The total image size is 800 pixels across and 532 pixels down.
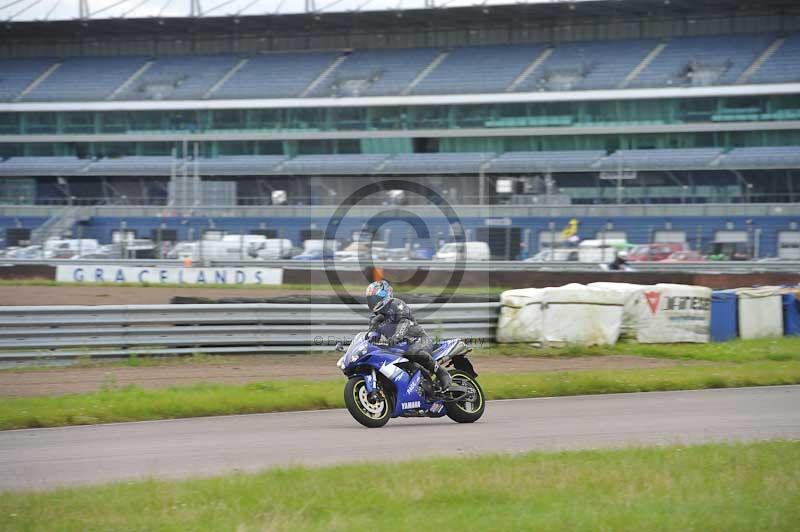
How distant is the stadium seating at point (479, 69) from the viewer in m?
55.2

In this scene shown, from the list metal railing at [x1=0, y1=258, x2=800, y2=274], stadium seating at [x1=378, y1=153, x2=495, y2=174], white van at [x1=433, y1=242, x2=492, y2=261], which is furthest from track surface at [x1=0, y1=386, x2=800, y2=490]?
stadium seating at [x1=378, y1=153, x2=495, y2=174]

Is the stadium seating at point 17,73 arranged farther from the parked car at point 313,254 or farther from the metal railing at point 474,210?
the parked car at point 313,254

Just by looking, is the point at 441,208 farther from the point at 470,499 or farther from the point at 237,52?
the point at 470,499

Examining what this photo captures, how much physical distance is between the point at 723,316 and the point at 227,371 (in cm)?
996

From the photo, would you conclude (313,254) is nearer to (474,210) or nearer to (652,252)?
(474,210)

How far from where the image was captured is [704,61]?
5241cm

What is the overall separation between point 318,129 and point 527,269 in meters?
28.0

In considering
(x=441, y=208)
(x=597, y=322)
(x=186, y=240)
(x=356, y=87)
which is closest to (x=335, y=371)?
(x=597, y=322)

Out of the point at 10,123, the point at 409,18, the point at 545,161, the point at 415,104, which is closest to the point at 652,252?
the point at 545,161

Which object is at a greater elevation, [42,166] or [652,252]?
[42,166]

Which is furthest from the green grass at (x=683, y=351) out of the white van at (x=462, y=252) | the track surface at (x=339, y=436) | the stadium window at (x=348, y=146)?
the stadium window at (x=348, y=146)

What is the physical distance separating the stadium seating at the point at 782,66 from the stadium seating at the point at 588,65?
6653 millimetres

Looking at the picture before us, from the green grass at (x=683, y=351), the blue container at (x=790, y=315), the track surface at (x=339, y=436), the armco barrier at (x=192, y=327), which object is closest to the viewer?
the track surface at (x=339, y=436)

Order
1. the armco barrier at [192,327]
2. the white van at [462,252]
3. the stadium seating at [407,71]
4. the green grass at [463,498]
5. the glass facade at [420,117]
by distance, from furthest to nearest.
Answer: the stadium seating at [407,71]
the glass facade at [420,117]
the white van at [462,252]
the armco barrier at [192,327]
the green grass at [463,498]
